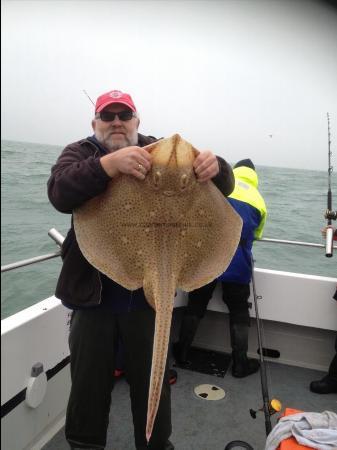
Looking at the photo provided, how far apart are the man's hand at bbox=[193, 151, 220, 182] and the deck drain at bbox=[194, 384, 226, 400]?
252 centimetres

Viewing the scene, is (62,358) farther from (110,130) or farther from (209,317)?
(209,317)

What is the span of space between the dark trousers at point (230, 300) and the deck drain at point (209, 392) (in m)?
0.63

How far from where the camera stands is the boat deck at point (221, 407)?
2.92m

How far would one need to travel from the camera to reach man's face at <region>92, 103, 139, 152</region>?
213 centimetres

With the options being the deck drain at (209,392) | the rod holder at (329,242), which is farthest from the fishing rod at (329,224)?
the deck drain at (209,392)

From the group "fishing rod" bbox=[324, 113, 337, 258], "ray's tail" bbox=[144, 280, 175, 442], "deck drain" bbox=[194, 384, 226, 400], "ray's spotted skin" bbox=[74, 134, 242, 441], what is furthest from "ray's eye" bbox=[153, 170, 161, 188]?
"deck drain" bbox=[194, 384, 226, 400]

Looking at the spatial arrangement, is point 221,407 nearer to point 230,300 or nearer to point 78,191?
point 230,300

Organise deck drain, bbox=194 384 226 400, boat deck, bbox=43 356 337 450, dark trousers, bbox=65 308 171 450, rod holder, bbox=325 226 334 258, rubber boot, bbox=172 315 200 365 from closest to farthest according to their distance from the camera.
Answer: dark trousers, bbox=65 308 171 450 < boat deck, bbox=43 356 337 450 < rod holder, bbox=325 226 334 258 < deck drain, bbox=194 384 226 400 < rubber boot, bbox=172 315 200 365

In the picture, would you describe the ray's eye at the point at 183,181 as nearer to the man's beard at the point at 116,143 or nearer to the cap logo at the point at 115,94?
the man's beard at the point at 116,143

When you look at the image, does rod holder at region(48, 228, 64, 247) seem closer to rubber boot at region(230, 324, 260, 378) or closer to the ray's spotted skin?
the ray's spotted skin

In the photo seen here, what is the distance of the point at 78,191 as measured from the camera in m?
1.71

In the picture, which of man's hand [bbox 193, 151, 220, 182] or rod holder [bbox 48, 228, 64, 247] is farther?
rod holder [bbox 48, 228, 64, 247]

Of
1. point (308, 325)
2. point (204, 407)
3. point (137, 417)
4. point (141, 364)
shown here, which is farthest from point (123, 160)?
point (308, 325)

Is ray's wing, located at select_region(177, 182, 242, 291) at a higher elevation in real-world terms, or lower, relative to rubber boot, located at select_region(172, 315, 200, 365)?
higher
